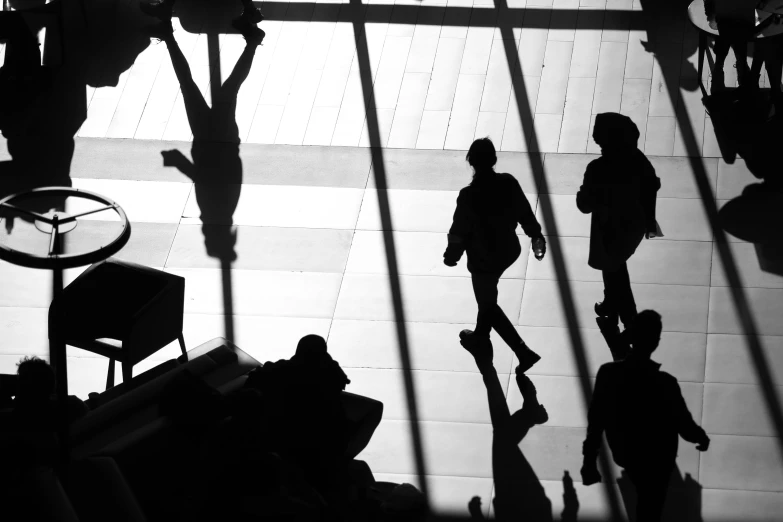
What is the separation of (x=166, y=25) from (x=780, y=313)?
231 inches

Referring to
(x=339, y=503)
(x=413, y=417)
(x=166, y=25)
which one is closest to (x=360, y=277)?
(x=413, y=417)

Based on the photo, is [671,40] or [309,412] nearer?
[309,412]

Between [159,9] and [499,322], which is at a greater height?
[159,9]

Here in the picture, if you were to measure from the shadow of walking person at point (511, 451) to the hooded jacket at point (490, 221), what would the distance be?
0.69m

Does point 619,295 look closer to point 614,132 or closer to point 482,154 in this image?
point 614,132

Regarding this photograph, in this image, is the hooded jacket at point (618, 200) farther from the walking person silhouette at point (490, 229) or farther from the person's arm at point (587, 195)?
the walking person silhouette at point (490, 229)

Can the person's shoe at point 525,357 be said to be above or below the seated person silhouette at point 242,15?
below

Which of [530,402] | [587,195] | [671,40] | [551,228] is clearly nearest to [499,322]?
[530,402]

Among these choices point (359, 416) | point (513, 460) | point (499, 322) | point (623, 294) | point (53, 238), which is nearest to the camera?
point (53, 238)

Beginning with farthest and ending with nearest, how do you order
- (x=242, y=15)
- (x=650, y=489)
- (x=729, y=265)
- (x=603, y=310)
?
(x=242, y=15), (x=729, y=265), (x=603, y=310), (x=650, y=489)

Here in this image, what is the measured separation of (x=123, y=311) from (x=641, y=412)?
9.83 ft

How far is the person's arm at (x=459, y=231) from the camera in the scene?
5367 millimetres

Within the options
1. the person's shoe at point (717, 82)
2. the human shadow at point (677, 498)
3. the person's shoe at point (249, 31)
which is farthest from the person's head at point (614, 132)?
the person's shoe at point (249, 31)

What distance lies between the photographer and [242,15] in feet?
30.3
